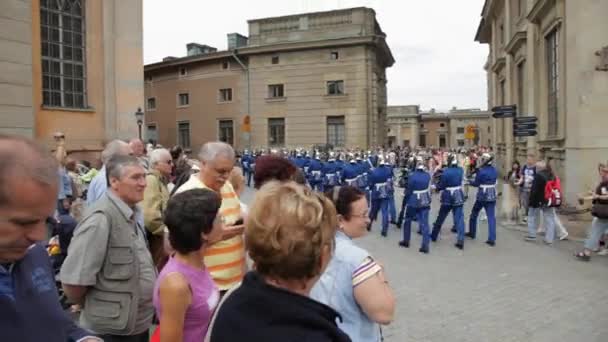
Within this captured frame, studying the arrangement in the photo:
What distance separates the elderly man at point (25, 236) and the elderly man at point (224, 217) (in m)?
1.70

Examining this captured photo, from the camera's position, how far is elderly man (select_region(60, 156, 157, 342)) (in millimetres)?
2993

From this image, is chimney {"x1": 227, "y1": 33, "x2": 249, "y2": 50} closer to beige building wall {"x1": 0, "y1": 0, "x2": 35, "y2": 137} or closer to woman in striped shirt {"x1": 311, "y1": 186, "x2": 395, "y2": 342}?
beige building wall {"x1": 0, "y1": 0, "x2": 35, "y2": 137}

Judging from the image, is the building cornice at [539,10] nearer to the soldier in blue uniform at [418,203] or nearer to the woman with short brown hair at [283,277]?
the soldier in blue uniform at [418,203]

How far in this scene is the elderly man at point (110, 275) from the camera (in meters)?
2.99

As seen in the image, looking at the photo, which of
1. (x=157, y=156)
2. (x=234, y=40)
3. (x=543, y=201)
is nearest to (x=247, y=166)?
(x=234, y=40)

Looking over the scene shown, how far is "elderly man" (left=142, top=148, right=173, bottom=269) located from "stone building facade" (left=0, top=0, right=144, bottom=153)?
1149 centimetres

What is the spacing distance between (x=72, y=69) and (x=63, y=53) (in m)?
0.64

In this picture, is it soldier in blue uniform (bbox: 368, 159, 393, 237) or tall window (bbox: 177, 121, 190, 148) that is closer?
soldier in blue uniform (bbox: 368, 159, 393, 237)

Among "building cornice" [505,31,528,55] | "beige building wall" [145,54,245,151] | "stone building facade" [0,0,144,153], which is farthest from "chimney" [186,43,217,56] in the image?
"building cornice" [505,31,528,55]

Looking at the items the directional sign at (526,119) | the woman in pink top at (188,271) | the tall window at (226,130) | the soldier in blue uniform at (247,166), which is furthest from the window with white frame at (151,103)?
the woman in pink top at (188,271)

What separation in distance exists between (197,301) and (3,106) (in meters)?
15.2

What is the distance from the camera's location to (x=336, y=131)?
3472 cm

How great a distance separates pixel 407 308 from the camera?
671 centimetres

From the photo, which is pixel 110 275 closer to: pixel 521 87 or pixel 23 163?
pixel 23 163
